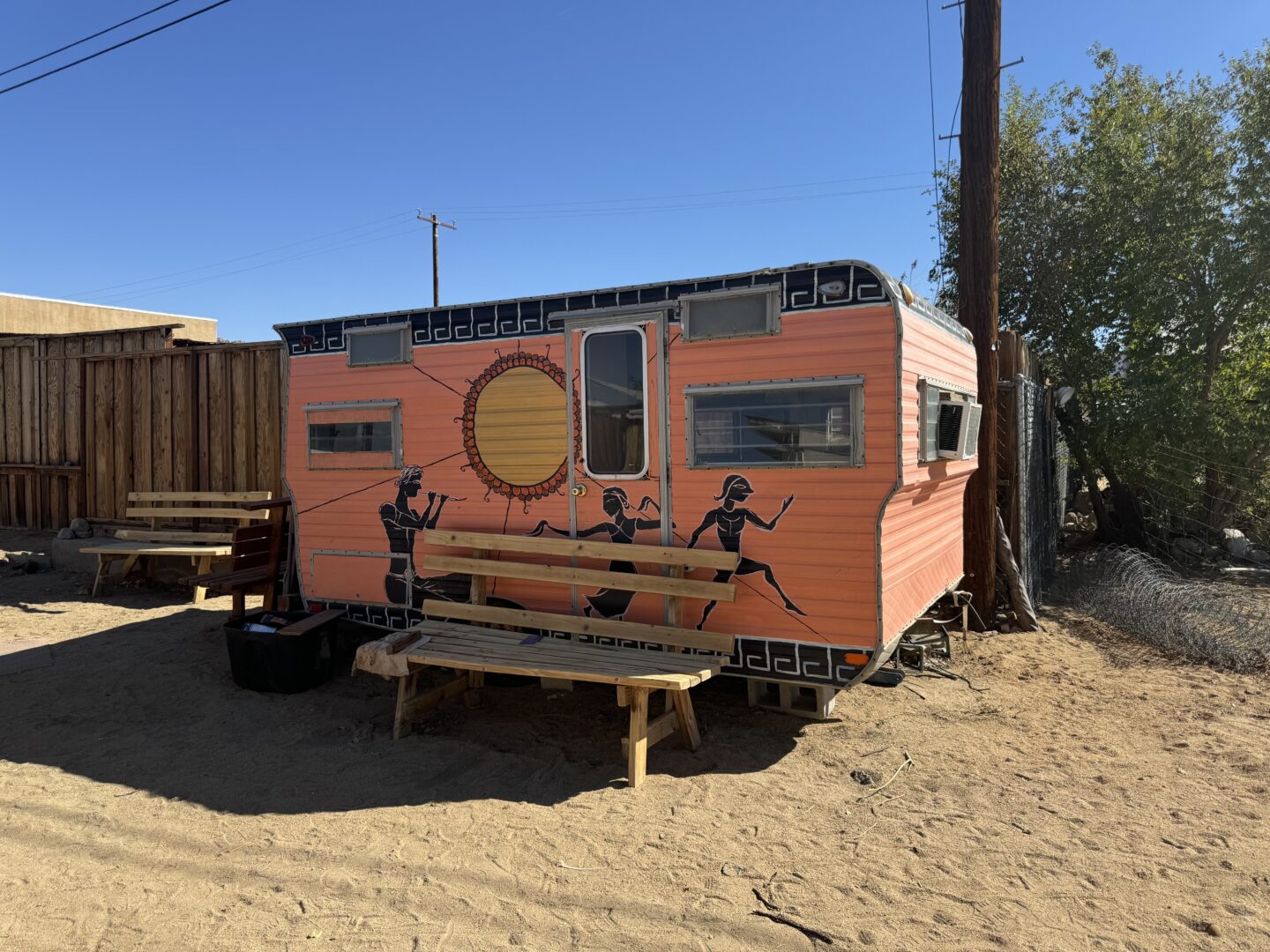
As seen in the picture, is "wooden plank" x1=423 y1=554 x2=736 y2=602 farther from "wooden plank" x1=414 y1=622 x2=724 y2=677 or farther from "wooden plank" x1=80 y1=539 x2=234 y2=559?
"wooden plank" x1=80 y1=539 x2=234 y2=559

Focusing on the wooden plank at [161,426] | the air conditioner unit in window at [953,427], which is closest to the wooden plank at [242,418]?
the wooden plank at [161,426]

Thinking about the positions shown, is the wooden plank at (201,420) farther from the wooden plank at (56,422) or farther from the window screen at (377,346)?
the window screen at (377,346)

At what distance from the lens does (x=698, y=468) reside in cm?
452

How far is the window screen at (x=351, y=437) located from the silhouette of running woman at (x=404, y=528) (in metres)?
0.29

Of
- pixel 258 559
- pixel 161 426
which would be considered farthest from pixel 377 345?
pixel 161 426

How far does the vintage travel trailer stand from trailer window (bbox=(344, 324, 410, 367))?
0.06ft

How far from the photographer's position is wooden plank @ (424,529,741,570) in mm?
4414

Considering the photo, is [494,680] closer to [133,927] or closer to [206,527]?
[133,927]

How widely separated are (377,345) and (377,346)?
1 cm

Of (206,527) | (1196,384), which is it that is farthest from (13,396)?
(1196,384)

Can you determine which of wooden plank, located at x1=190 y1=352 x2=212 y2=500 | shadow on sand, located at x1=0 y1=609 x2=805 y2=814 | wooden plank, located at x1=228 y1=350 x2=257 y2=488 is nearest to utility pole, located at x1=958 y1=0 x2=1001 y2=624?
shadow on sand, located at x1=0 y1=609 x2=805 y2=814

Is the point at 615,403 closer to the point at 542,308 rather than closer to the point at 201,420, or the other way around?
the point at 542,308

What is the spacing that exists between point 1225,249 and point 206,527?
12.7 m

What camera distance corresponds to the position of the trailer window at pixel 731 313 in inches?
169
